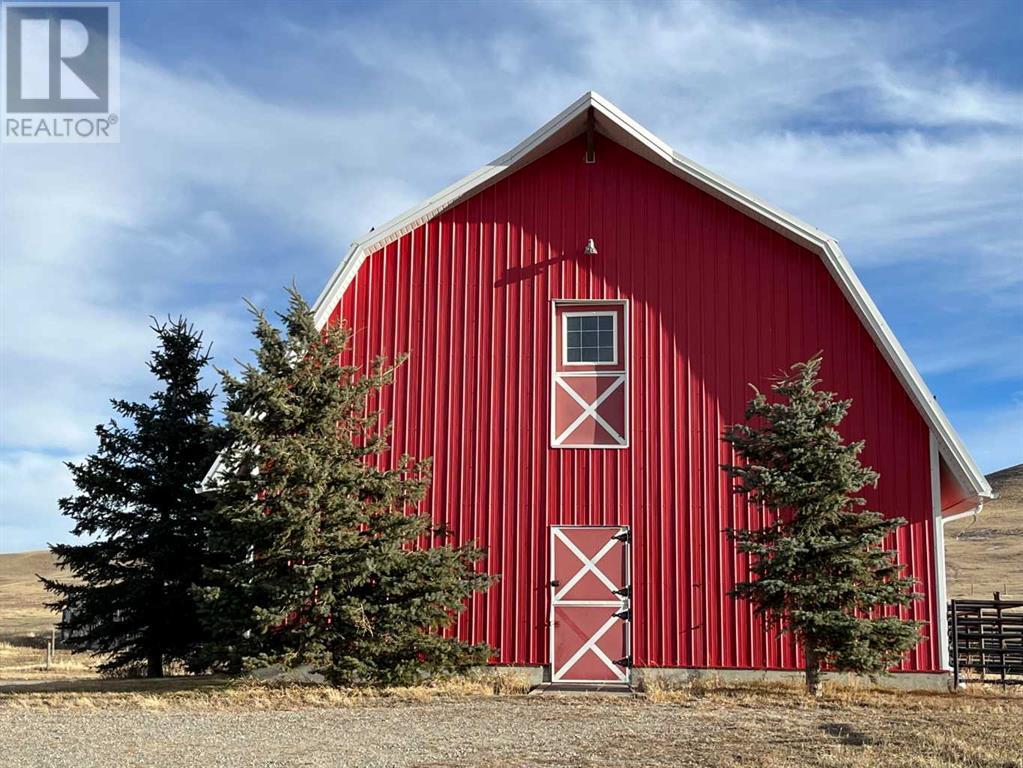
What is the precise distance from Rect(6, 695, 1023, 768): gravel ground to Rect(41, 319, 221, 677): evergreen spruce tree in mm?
4593

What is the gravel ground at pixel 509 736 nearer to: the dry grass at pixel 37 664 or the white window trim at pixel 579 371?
the white window trim at pixel 579 371

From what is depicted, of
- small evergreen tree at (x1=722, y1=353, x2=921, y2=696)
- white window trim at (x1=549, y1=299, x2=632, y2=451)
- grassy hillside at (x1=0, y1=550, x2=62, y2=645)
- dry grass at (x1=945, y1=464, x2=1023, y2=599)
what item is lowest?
grassy hillside at (x1=0, y1=550, x2=62, y2=645)

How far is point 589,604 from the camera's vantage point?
15.0 metres

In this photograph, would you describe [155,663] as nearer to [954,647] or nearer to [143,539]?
[143,539]

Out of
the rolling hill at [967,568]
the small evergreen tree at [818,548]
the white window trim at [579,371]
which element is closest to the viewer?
the small evergreen tree at [818,548]

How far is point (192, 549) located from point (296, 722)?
6552 mm

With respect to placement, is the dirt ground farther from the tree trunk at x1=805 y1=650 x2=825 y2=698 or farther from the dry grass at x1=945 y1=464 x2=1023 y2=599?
the dry grass at x1=945 y1=464 x2=1023 y2=599

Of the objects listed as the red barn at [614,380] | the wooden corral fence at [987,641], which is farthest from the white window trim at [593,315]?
the wooden corral fence at [987,641]

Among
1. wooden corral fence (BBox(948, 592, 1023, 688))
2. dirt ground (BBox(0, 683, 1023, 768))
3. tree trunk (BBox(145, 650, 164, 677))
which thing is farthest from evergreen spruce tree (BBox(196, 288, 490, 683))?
wooden corral fence (BBox(948, 592, 1023, 688))

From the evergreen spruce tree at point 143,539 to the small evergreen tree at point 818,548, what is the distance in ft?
27.5

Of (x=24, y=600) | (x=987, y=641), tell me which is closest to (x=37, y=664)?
(x=987, y=641)

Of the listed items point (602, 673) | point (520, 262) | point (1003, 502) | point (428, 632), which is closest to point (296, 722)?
point (428, 632)

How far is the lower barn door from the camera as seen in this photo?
14797 millimetres

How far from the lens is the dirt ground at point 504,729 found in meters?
8.57
